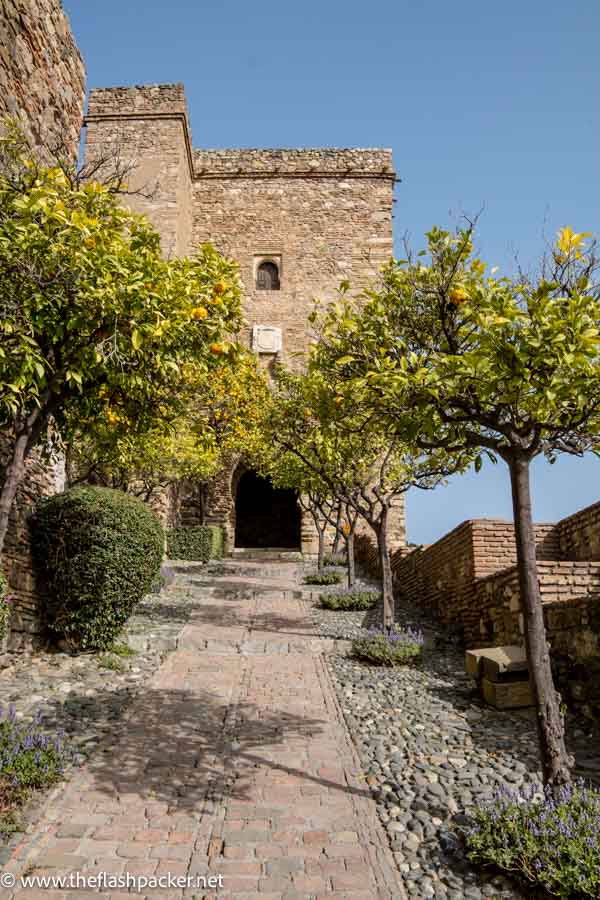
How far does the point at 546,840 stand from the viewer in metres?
2.99

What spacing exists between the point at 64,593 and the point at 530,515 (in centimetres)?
505

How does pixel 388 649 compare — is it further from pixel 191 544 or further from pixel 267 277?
pixel 267 277

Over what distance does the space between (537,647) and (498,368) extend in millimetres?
1741

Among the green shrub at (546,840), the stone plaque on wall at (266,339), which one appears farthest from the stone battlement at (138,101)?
the green shrub at (546,840)

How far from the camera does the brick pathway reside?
10.1 feet

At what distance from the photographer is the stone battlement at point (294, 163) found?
894 inches

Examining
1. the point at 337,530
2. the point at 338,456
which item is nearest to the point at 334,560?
the point at 337,530

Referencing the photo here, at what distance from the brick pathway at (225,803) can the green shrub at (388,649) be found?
0.86 m

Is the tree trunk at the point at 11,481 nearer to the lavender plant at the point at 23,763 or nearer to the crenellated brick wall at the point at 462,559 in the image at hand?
the lavender plant at the point at 23,763

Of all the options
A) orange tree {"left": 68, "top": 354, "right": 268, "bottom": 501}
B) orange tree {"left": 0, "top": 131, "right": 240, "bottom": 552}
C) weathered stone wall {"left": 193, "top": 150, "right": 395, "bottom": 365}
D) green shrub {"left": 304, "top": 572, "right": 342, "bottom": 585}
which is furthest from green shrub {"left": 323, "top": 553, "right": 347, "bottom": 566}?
orange tree {"left": 0, "top": 131, "right": 240, "bottom": 552}

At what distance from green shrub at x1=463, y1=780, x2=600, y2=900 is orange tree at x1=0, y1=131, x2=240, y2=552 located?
11.4ft

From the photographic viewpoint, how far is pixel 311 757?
4539 mm

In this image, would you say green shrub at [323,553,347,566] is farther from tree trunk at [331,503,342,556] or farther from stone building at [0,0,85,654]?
stone building at [0,0,85,654]

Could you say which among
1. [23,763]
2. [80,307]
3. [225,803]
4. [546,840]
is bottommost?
[225,803]
